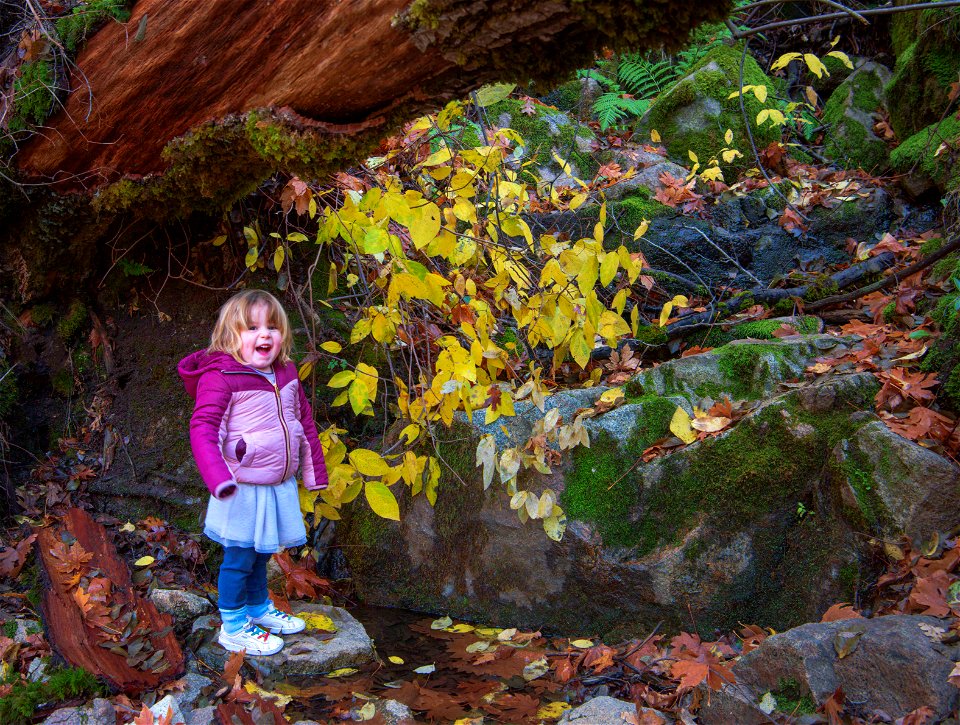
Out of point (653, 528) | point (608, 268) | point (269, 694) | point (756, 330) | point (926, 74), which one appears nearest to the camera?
point (608, 268)

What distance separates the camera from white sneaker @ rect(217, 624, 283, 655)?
2.89m

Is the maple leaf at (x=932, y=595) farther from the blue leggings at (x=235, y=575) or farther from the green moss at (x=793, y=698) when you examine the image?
the blue leggings at (x=235, y=575)

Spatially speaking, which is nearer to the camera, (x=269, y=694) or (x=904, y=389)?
(x=269, y=694)

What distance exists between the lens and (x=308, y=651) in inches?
115

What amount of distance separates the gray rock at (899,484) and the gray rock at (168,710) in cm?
266

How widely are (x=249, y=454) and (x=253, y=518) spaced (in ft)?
0.89

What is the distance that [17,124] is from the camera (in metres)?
3.01

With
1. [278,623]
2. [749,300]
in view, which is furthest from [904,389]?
[278,623]

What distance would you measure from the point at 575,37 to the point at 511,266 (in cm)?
131

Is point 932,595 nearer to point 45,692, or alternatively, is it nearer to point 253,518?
point 253,518

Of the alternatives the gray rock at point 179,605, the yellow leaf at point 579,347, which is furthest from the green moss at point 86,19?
the gray rock at point 179,605

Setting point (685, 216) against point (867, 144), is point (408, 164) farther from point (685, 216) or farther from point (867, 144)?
point (867, 144)

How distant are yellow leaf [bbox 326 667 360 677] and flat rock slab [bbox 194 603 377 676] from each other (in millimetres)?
15

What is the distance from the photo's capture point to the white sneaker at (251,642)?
2.89m
